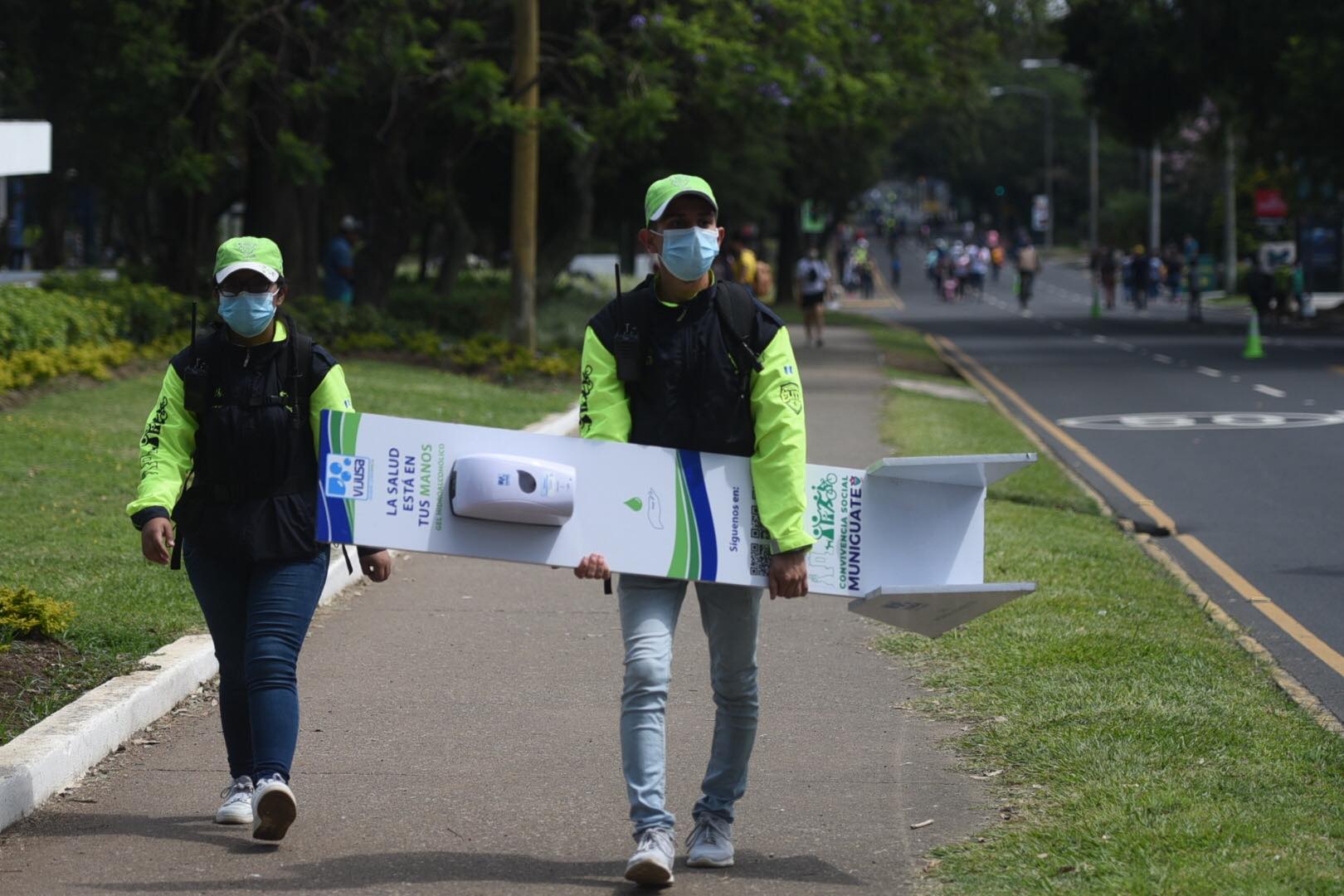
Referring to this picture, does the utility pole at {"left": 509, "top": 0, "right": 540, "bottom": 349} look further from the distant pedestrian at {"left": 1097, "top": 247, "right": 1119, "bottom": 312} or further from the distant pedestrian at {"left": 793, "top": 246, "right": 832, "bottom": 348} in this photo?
the distant pedestrian at {"left": 1097, "top": 247, "right": 1119, "bottom": 312}

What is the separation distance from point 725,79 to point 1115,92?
2017cm

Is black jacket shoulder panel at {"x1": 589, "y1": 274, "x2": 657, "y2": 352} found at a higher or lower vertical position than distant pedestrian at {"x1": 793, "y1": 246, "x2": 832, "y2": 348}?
lower

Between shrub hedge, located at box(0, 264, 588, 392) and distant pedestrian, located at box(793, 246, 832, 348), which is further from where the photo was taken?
distant pedestrian, located at box(793, 246, 832, 348)

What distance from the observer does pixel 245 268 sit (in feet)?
17.0

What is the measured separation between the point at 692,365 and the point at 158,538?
59.0 inches

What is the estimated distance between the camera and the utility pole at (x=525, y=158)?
2048cm

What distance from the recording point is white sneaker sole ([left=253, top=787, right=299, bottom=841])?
16.8 ft

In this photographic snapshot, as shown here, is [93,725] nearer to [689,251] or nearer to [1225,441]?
[689,251]

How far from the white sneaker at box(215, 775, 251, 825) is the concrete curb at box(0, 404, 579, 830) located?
0.58 metres

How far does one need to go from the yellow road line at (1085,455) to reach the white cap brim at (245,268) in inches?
322

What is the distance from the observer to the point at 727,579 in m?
4.97

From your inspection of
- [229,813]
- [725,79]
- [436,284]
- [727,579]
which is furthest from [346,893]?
[436,284]

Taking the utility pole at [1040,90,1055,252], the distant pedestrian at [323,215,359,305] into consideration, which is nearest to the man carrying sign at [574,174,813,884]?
the distant pedestrian at [323,215,359,305]

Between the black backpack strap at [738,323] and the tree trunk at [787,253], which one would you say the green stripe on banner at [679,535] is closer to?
the black backpack strap at [738,323]
